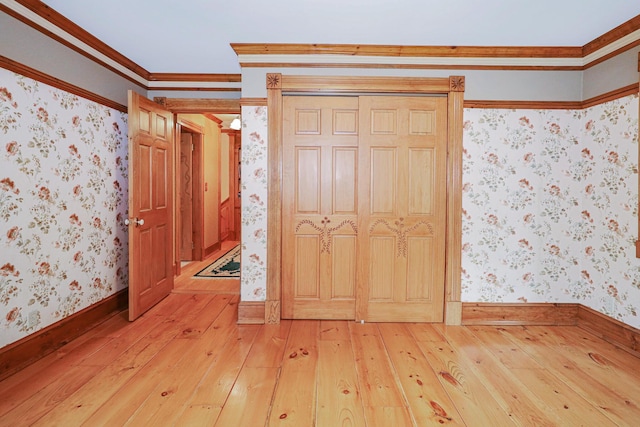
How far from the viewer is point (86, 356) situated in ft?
8.93

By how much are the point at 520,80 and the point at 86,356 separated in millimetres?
4331

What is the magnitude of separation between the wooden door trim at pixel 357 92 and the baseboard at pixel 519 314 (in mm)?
141

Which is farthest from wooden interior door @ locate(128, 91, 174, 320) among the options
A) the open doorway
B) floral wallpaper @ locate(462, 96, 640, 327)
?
floral wallpaper @ locate(462, 96, 640, 327)

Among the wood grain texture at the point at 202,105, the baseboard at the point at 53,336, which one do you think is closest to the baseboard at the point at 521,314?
the wood grain texture at the point at 202,105

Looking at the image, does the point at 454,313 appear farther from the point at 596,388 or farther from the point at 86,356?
the point at 86,356

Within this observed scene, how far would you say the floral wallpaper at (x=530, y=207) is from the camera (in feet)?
11.2

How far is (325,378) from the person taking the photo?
2434mm

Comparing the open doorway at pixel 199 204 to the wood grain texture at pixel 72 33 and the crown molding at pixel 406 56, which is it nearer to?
the wood grain texture at pixel 72 33

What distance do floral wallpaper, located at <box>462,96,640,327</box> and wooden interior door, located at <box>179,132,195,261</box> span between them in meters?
4.48

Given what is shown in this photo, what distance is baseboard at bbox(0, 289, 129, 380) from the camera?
244 cm

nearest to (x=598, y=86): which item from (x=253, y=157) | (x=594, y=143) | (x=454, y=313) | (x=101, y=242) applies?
(x=594, y=143)

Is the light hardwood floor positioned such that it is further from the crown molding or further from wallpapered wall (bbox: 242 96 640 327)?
the crown molding

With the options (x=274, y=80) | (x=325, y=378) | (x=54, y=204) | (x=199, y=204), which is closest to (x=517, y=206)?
(x=325, y=378)

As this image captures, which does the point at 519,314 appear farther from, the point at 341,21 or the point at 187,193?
the point at 187,193
